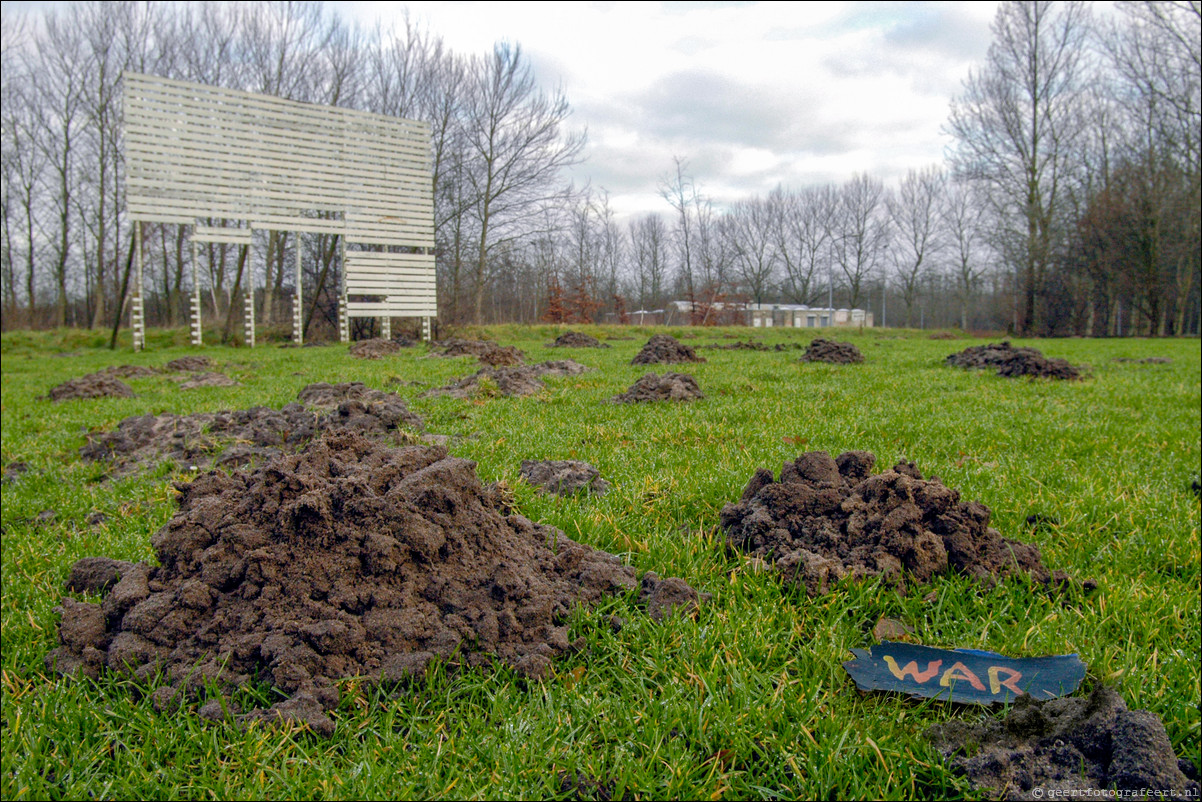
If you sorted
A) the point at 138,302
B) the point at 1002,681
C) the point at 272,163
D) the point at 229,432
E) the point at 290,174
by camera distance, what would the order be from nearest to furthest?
the point at 1002,681, the point at 229,432, the point at 138,302, the point at 272,163, the point at 290,174

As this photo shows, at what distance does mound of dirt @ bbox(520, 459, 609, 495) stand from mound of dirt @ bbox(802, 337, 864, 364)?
9.82m

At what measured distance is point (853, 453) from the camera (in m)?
3.65

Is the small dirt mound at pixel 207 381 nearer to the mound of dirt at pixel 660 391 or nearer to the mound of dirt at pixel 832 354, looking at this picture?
the mound of dirt at pixel 660 391

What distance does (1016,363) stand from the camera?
425 inches

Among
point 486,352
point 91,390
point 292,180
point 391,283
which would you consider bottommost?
point 91,390

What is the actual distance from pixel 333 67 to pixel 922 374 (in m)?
28.1

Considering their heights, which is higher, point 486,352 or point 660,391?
point 486,352

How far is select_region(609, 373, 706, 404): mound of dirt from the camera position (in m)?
7.73

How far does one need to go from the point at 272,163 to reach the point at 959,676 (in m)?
26.4

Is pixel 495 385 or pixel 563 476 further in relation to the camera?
pixel 495 385

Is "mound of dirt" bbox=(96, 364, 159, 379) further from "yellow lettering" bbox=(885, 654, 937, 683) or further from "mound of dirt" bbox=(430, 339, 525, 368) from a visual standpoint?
"yellow lettering" bbox=(885, 654, 937, 683)

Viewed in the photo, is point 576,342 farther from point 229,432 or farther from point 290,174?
point 229,432

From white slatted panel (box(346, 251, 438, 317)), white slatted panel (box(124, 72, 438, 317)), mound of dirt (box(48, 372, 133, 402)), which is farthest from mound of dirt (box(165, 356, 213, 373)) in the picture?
white slatted panel (box(346, 251, 438, 317))

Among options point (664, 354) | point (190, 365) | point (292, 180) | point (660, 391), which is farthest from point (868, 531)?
point (292, 180)
